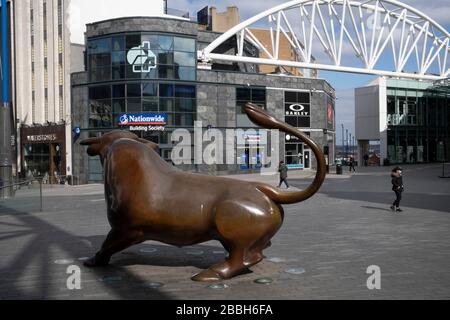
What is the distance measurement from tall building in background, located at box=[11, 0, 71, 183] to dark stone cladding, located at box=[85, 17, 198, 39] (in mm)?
4280

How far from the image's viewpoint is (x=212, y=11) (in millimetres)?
56062

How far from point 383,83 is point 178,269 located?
4809 cm

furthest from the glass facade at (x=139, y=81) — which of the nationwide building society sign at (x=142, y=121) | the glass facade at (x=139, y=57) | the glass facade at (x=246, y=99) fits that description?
the glass facade at (x=246, y=99)

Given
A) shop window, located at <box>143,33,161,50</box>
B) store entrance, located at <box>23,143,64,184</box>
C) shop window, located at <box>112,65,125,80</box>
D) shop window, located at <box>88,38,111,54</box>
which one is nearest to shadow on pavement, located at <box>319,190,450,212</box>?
shop window, located at <box>143,33,161,50</box>

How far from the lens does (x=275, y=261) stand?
783cm

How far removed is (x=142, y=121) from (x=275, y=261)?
27733 millimetres

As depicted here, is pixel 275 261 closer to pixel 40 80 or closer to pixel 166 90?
pixel 166 90

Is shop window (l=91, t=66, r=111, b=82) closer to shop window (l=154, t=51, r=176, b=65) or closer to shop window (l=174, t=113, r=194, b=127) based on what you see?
shop window (l=154, t=51, r=176, b=65)

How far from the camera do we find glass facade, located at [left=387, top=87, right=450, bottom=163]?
2041 inches

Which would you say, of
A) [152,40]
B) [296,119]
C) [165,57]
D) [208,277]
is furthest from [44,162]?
[208,277]

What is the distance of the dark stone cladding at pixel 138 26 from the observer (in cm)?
3444

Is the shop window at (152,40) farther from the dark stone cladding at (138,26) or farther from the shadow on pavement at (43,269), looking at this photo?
the shadow on pavement at (43,269)

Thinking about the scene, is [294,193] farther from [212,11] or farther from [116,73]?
[212,11]
